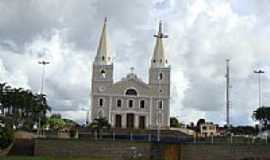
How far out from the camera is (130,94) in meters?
116

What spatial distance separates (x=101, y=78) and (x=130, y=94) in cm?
691

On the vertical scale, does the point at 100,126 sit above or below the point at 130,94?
below

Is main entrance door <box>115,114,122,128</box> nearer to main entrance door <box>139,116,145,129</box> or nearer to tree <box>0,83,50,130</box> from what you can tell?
main entrance door <box>139,116,145,129</box>

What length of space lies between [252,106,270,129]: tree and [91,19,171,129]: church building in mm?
18039

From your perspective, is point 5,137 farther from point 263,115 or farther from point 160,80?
point 263,115

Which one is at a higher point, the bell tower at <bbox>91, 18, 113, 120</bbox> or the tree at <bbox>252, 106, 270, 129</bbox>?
the bell tower at <bbox>91, 18, 113, 120</bbox>

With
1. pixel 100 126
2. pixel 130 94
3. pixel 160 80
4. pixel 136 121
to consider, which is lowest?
pixel 100 126

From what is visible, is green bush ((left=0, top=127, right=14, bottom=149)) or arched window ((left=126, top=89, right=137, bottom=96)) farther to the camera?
arched window ((left=126, top=89, right=137, bottom=96))

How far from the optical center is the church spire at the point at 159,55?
115713 millimetres

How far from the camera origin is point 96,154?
2761 inches

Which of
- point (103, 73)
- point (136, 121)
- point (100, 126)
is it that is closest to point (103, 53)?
point (103, 73)

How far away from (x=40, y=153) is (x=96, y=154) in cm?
696

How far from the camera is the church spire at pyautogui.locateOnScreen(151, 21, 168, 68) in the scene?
380 ft

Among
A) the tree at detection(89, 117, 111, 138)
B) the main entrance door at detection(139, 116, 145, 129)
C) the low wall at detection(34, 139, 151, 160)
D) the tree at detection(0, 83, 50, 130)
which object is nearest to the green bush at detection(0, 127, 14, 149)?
the low wall at detection(34, 139, 151, 160)
